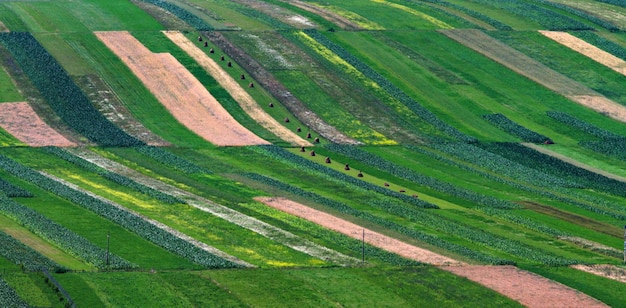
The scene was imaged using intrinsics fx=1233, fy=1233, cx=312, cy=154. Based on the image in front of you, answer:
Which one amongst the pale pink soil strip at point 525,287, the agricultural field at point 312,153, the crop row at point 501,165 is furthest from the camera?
the crop row at point 501,165

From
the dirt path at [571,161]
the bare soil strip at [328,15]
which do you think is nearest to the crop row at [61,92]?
the dirt path at [571,161]

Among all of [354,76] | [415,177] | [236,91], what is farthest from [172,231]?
[354,76]

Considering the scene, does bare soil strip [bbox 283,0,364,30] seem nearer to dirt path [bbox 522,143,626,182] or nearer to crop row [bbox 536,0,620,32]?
crop row [bbox 536,0,620,32]

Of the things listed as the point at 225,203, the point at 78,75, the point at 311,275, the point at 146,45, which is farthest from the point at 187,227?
the point at 146,45

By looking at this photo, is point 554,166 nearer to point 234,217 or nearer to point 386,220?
point 386,220

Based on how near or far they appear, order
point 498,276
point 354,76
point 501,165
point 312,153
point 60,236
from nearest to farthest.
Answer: point 498,276 < point 60,236 < point 501,165 < point 312,153 < point 354,76

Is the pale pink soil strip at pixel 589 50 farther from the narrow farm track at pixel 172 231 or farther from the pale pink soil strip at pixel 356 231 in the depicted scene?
the narrow farm track at pixel 172 231

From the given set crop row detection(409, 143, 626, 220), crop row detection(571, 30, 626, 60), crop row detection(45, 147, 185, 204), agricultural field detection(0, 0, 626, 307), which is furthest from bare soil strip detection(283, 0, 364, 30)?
crop row detection(45, 147, 185, 204)
